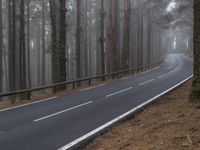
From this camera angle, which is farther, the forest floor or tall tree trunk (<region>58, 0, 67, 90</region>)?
tall tree trunk (<region>58, 0, 67, 90</region>)

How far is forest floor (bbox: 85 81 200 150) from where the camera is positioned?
28.1ft

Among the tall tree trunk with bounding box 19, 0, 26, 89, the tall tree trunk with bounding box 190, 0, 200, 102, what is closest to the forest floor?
the tall tree trunk with bounding box 190, 0, 200, 102

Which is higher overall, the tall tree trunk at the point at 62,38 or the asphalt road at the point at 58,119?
the tall tree trunk at the point at 62,38

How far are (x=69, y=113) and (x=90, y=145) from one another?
16.2 feet

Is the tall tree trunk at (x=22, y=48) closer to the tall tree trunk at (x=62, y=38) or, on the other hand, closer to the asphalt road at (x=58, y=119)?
the tall tree trunk at (x=62, y=38)

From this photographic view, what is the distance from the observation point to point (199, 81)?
41.6 ft

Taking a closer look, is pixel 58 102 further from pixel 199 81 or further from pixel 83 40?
pixel 83 40

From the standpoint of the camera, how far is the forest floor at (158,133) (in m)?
8.56

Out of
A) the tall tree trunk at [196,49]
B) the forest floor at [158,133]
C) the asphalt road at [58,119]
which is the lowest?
the asphalt road at [58,119]

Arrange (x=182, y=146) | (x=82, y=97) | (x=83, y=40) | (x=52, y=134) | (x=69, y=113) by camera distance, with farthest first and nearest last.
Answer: (x=83, y=40) < (x=82, y=97) < (x=69, y=113) < (x=52, y=134) < (x=182, y=146)

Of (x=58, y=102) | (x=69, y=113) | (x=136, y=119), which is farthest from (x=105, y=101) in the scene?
(x=136, y=119)

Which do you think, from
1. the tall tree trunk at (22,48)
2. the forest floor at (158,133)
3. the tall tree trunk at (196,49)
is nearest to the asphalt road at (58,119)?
the forest floor at (158,133)

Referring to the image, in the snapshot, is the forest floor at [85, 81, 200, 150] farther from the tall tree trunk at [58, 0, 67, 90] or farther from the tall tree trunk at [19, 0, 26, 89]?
the tall tree trunk at [19, 0, 26, 89]

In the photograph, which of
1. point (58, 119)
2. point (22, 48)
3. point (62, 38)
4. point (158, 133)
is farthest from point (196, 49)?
point (22, 48)
